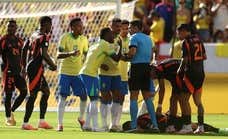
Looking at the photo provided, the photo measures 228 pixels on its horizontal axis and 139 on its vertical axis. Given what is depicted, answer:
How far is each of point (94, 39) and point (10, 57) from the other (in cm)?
552

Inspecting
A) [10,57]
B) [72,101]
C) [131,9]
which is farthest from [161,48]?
[10,57]

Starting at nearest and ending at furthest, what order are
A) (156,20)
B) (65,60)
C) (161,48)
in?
(65,60), (161,48), (156,20)

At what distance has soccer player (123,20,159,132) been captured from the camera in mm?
18906

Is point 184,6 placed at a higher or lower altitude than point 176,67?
higher

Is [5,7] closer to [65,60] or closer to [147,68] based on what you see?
[65,60]

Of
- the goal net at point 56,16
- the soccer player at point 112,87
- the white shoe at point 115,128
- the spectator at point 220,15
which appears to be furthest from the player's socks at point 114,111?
the spectator at point 220,15

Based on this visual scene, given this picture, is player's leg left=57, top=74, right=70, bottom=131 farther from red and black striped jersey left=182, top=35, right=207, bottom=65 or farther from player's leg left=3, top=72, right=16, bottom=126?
red and black striped jersey left=182, top=35, right=207, bottom=65

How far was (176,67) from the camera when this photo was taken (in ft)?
64.1

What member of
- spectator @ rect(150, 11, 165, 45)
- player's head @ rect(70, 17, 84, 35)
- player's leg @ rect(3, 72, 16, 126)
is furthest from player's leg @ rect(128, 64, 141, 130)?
spectator @ rect(150, 11, 165, 45)

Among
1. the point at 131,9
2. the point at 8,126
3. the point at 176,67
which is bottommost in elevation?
the point at 8,126

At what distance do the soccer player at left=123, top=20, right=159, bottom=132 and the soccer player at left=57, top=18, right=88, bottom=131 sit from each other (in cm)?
120

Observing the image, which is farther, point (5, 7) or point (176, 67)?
point (5, 7)

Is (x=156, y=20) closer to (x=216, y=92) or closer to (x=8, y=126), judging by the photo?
(x=216, y=92)

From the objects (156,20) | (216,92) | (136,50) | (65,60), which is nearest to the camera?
(136,50)
